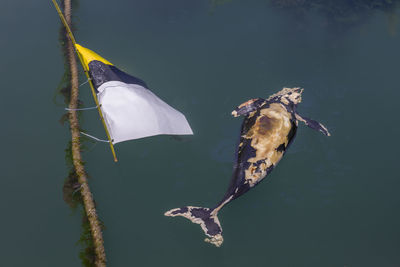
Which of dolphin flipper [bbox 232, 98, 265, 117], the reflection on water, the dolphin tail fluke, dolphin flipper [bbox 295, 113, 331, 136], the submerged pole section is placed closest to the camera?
the submerged pole section

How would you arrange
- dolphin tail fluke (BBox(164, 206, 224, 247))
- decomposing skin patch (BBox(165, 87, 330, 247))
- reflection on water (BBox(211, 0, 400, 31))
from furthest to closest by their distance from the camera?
reflection on water (BBox(211, 0, 400, 31))
decomposing skin patch (BBox(165, 87, 330, 247))
dolphin tail fluke (BBox(164, 206, 224, 247))

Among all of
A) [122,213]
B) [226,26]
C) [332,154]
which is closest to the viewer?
[122,213]

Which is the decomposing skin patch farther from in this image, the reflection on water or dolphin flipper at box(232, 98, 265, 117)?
the reflection on water

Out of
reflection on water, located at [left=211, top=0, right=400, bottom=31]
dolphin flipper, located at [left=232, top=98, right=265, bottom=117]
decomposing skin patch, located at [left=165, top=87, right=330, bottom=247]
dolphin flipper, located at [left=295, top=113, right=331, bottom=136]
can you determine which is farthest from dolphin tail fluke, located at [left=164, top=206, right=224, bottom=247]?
reflection on water, located at [left=211, top=0, right=400, bottom=31]

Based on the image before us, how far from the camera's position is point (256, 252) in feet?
35.2

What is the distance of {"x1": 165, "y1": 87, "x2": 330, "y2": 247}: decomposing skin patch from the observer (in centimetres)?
1086

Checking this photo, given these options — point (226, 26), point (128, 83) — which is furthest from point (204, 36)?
point (128, 83)

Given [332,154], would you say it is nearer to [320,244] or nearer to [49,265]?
[320,244]

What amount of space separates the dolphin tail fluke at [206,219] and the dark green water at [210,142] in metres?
0.42

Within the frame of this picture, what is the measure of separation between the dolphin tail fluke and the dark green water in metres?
0.42

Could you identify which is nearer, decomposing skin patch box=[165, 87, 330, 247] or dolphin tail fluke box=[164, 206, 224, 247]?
dolphin tail fluke box=[164, 206, 224, 247]

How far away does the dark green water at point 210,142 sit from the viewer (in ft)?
35.8

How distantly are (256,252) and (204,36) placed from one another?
38.2ft

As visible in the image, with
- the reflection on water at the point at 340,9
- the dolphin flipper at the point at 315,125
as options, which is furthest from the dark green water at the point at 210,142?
the dolphin flipper at the point at 315,125
